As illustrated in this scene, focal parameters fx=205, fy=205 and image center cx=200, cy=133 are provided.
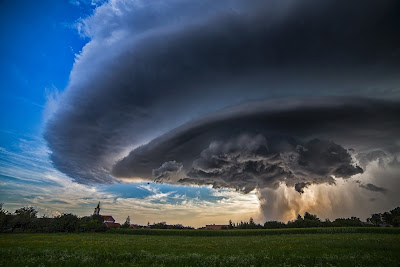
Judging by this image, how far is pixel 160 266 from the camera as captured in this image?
623 inches

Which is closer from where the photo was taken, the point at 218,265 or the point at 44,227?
the point at 218,265

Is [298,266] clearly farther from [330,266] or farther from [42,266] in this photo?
[42,266]

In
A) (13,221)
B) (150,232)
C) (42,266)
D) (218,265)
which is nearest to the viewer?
(42,266)

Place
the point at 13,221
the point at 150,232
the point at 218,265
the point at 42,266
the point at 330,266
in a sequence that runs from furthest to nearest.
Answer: the point at 150,232, the point at 13,221, the point at 218,265, the point at 330,266, the point at 42,266

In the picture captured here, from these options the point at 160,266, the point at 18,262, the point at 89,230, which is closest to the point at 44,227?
the point at 89,230

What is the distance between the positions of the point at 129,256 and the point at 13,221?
298ft

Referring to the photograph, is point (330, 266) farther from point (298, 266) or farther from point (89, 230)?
point (89, 230)

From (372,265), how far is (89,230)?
346ft

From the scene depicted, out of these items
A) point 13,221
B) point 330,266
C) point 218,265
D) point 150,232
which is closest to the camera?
point 330,266

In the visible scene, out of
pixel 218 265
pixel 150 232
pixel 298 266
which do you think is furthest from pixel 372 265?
pixel 150 232

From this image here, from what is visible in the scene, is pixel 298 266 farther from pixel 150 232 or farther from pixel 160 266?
pixel 150 232

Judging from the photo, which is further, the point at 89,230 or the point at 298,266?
the point at 89,230

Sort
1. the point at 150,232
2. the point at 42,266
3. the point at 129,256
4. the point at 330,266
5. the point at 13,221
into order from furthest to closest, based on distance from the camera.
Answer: the point at 150,232
the point at 13,221
the point at 129,256
the point at 330,266
the point at 42,266

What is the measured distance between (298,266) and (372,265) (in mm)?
5648
